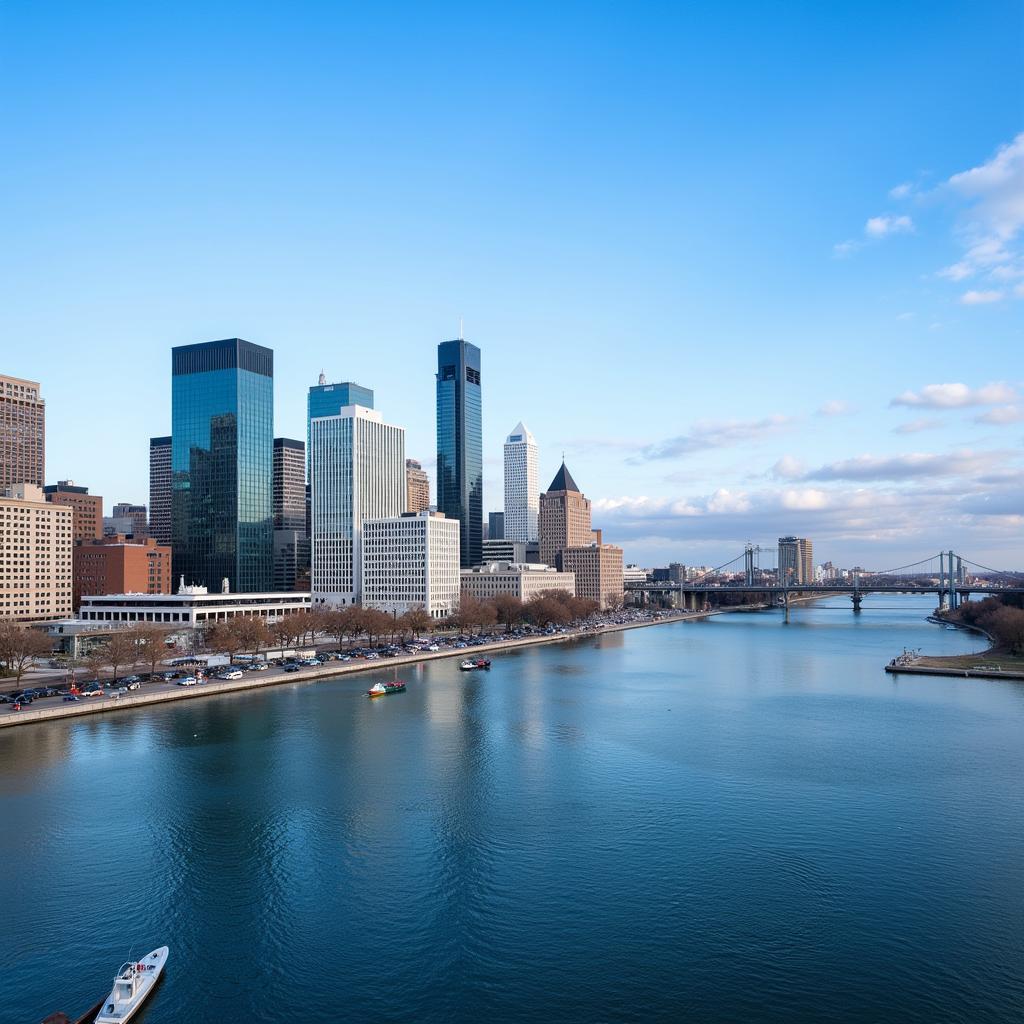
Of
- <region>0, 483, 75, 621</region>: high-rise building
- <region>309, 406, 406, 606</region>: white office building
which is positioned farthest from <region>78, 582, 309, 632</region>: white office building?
<region>309, 406, 406, 606</region>: white office building

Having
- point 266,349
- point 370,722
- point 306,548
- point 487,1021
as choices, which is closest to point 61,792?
point 370,722

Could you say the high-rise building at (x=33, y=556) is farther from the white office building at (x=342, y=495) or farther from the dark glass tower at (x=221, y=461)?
the white office building at (x=342, y=495)

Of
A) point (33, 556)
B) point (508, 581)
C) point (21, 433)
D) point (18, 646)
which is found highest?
point (21, 433)

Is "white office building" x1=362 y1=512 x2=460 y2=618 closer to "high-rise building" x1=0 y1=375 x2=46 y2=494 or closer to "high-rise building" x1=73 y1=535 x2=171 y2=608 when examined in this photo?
"high-rise building" x1=73 y1=535 x2=171 y2=608

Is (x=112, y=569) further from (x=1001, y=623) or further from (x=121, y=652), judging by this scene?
(x=1001, y=623)

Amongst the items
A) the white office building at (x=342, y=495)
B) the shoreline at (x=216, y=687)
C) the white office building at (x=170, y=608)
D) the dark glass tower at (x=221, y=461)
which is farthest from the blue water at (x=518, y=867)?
the dark glass tower at (x=221, y=461)

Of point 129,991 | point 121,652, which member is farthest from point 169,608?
point 129,991
